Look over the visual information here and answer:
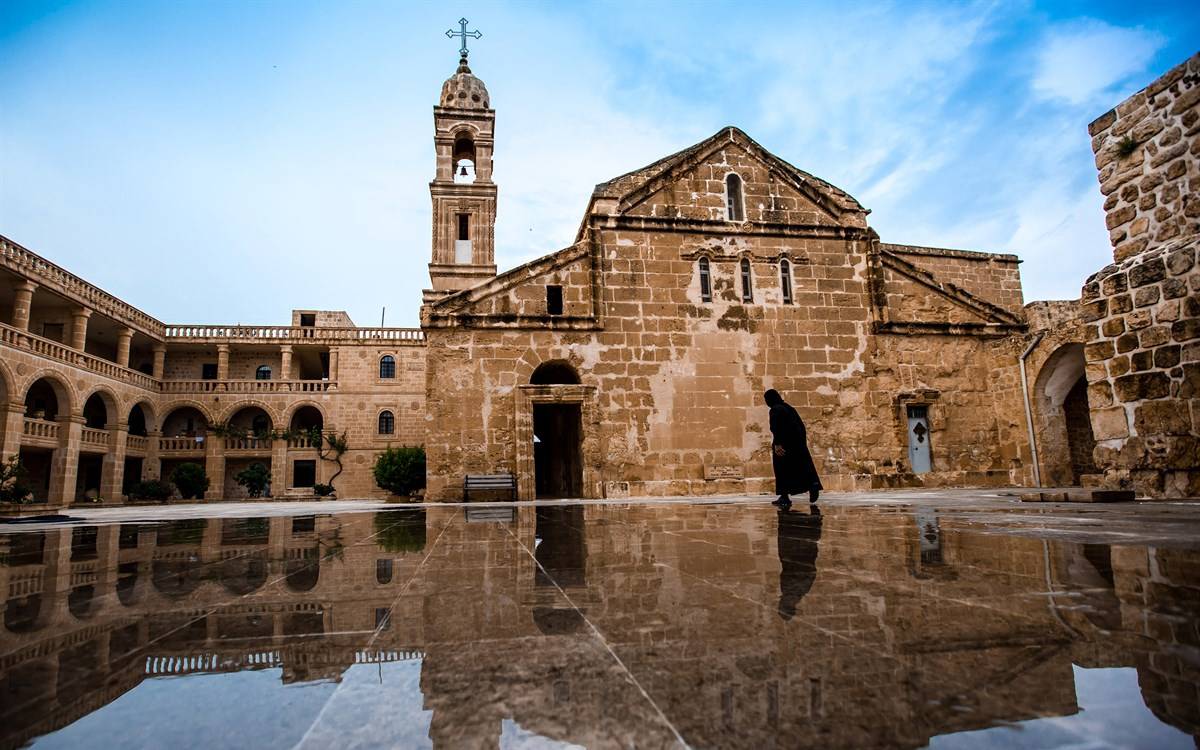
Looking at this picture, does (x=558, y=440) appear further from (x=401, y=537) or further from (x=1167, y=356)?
(x=1167, y=356)

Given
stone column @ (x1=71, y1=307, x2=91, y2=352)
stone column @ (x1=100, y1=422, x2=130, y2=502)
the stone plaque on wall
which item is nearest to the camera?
the stone plaque on wall

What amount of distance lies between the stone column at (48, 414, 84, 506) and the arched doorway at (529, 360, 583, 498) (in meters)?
19.0

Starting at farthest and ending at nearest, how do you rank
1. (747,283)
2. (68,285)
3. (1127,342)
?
1. (68,285)
2. (747,283)
3. (1127,342)

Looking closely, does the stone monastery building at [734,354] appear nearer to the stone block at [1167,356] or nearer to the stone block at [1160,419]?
the stone block at [1160,419]

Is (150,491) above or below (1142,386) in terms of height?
below

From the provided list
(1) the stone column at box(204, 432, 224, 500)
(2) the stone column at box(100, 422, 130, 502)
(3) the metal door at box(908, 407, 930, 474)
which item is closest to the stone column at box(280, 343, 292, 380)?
(1) the stone column at box(204, 432, 224, 500)

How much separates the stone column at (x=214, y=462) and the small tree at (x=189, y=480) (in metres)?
1.75

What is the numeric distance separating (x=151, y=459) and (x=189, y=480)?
3925mm

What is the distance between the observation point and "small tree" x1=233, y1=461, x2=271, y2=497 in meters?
30.3

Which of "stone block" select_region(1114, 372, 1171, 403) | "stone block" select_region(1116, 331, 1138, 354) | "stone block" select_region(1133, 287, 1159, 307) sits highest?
"stone block" select_region(1133, 287, 1159, 307)

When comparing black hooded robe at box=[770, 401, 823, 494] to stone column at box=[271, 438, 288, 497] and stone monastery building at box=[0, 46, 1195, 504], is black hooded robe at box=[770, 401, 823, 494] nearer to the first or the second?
stone monastery building at box=[0, 46, 1195, 504]

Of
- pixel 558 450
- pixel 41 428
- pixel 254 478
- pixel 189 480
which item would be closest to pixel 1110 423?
pixel 558 450

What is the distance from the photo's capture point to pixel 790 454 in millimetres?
8766

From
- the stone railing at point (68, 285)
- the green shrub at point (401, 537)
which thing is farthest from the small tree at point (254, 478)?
the green shrub at point (401, 537)
